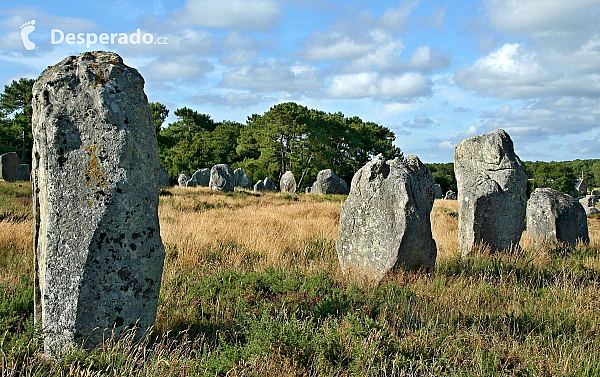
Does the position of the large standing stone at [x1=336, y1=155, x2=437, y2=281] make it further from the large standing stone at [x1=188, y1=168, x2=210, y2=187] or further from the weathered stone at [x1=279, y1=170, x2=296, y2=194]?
the weathered stone at [x1=279, y1=170, x2=296, y2=194]

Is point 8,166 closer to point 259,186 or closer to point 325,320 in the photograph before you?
point 259,186

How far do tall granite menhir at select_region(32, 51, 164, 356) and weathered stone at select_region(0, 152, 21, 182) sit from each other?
27.4 metres

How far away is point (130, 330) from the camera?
3842mm

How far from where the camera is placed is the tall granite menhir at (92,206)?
12.1 feet

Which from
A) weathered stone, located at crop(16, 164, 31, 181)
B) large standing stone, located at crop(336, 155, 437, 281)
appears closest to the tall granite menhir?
large standing stone, located at crop(336, 155, 437, 281)

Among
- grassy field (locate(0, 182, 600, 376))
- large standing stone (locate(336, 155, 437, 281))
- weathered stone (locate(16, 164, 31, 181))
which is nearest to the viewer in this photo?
grassy field (locate(0, 182, 600, 376))

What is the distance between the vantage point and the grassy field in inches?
144

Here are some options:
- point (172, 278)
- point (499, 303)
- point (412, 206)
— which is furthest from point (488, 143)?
point (172, 278)

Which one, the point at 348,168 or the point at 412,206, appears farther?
the point at 348,168

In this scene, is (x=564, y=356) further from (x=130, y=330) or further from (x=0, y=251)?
(x=0, y=251)

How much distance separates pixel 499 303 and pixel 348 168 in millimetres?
48702

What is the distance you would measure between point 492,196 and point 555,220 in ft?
9.24

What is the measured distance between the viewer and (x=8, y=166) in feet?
89.0

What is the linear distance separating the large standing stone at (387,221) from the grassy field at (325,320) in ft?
1.06
